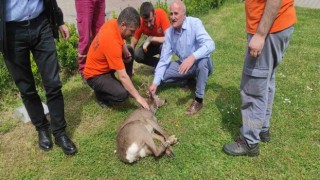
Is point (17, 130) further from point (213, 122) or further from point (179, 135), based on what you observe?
point (213, 122)

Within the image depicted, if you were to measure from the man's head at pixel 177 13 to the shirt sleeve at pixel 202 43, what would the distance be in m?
0.24

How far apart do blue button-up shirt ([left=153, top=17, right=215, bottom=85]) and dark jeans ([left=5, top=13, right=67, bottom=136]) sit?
1390mm

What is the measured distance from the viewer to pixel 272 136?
4.31 meters

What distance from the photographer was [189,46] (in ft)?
16.4

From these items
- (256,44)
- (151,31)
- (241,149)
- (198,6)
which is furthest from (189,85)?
(198,6)

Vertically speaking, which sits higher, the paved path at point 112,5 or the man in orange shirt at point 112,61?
the man in orange shirt at point 112,61

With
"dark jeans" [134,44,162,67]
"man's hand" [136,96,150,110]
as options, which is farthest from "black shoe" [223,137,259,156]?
"dark jeans" [134,44,162,67]

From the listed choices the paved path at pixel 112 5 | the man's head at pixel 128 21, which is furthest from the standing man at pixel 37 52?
the paved path at pixel 112 5

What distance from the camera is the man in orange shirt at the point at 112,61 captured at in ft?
14.4

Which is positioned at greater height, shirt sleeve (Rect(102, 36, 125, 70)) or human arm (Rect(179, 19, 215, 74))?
human arm (Rect(179, 19, 215, 74))

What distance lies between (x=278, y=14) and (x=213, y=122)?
6.40 ft

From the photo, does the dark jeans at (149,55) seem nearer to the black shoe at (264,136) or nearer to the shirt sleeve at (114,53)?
the shirt sleeve at (114,53)

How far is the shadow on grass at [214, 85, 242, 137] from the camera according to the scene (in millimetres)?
4557

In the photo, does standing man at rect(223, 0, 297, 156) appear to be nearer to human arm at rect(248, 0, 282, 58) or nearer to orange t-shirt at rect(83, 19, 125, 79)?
human arm at rect(248, 0, 282, 58)
